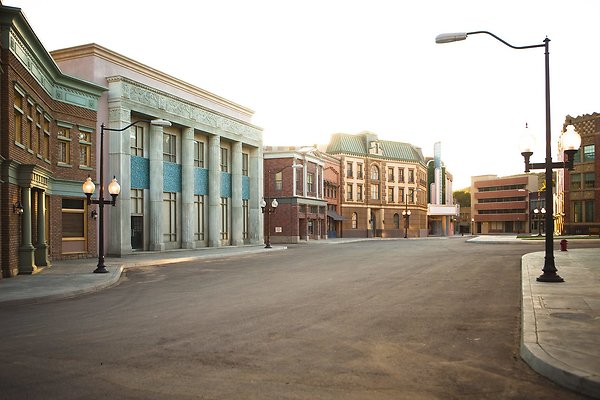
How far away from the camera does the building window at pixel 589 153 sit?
196 ft

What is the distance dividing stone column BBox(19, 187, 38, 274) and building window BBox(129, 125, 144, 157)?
14020mm

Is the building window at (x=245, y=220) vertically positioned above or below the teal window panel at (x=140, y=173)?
below

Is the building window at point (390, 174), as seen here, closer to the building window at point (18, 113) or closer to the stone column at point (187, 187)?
the stone column at point (187, 187)

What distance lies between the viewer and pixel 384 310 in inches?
435

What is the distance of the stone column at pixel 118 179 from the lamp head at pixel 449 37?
21.8m

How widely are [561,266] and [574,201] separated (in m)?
47.0

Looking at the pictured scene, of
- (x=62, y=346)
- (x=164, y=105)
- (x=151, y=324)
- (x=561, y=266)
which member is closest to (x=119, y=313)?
(x=151, y=324)

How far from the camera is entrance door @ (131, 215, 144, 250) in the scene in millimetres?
34344

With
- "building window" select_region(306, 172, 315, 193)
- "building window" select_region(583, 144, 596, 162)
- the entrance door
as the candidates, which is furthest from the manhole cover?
"building window" select_region(583, 144, 596, 162)

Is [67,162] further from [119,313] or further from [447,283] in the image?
[447,283]

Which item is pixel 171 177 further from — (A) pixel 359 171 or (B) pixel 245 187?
(A) pixel 359 171

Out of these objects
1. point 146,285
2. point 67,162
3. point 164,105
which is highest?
point 164,105

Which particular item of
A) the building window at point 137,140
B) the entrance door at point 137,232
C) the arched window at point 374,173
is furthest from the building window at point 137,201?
the arched window at point 374,173

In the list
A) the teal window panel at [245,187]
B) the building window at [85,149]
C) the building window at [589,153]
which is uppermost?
the building window at [589,153]
